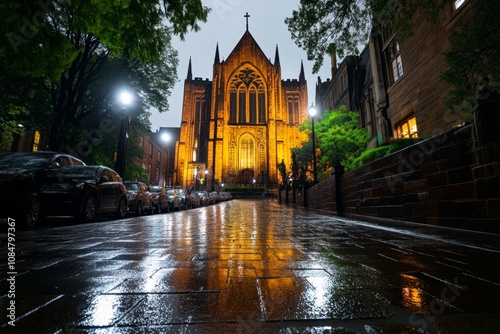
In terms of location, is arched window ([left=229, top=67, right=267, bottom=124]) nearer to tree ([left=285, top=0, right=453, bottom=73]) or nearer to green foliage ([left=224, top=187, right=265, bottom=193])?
green foliage ([left=224, top=187, right=265, bottom=193])

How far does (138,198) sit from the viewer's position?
10992 mm

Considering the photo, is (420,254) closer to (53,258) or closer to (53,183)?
(53,258)

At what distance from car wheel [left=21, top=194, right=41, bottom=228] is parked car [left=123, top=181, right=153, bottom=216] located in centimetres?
445

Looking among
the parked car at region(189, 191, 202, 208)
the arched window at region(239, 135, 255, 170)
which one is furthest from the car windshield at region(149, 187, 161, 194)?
the arched window at region(239, 135, 255, 170)

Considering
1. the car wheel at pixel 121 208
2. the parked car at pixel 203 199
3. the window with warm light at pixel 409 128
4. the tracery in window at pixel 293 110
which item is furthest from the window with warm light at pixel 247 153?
the car wheel at pixel 121 208

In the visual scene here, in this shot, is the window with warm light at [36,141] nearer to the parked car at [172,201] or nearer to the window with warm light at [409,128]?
the parked car at [172,201]

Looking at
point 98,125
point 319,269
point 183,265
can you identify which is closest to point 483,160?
point 319,269

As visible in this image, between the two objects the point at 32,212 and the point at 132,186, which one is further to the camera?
the point at 132,186

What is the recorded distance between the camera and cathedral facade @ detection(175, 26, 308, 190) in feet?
152

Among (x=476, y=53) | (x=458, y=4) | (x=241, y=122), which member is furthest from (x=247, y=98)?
(x=476, y=53)

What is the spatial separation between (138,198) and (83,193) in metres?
4.15

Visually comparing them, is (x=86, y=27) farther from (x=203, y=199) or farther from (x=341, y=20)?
(x=203, y=199)

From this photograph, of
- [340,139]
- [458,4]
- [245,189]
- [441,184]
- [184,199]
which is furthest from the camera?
[245,189]

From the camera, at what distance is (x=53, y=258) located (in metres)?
2.54
